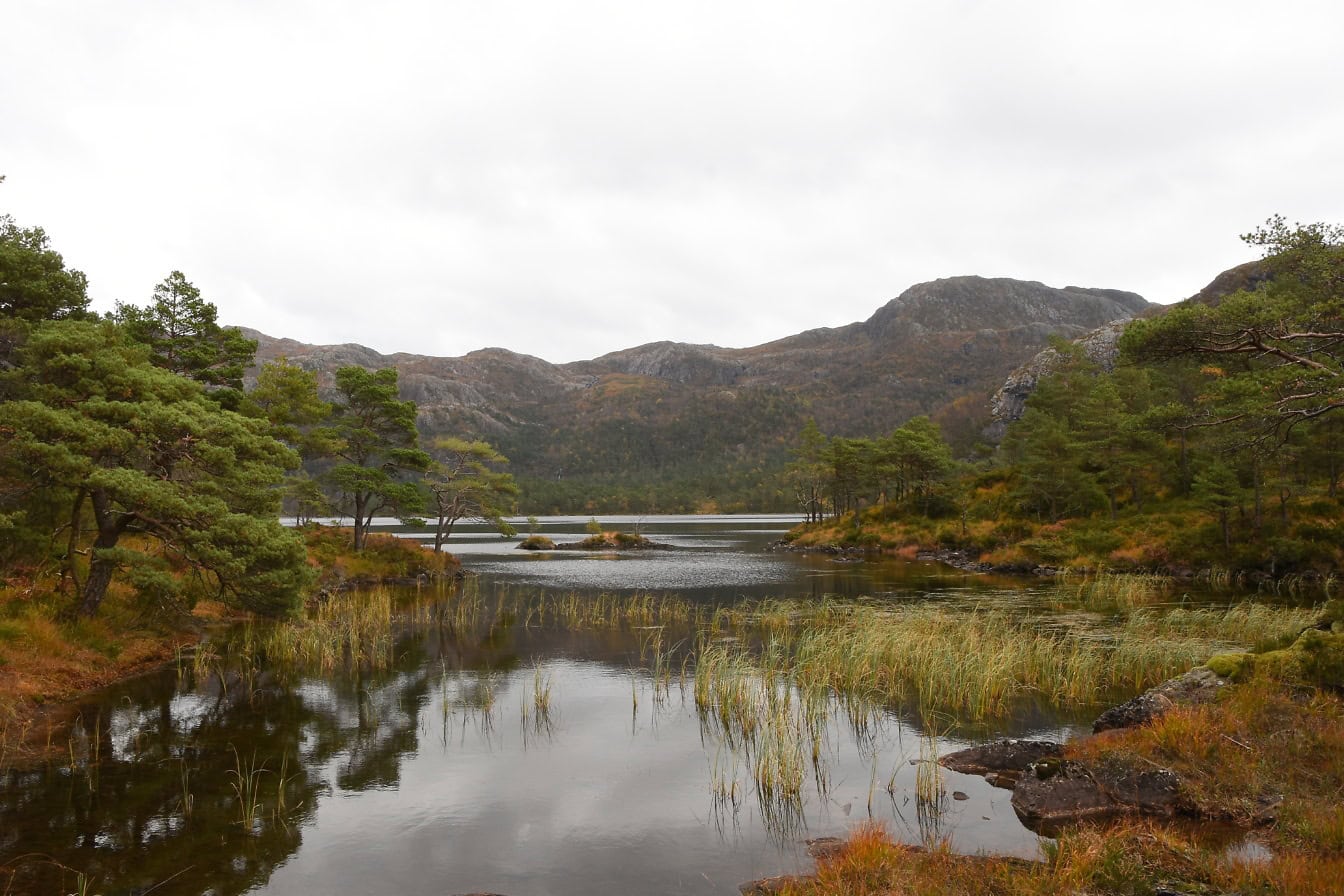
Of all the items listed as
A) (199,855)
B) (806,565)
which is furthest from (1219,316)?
(806,565)

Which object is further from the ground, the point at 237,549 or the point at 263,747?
the point at 237,549

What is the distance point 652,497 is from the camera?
197000 mm

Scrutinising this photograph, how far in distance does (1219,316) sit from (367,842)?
1875 cm

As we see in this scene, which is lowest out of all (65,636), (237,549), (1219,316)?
(65,636)

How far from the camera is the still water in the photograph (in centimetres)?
981

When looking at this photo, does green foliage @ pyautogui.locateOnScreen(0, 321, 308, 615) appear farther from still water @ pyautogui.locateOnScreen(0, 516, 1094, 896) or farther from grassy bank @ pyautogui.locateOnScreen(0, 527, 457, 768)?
still water @ pyautogui.locateOnScreen(0, 516, 1094, 896)

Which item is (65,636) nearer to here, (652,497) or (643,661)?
(643,661)

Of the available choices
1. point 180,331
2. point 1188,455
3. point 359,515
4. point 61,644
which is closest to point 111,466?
point 61,644

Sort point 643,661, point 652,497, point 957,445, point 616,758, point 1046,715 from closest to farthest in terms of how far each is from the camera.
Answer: point 616,758 → point 1046,715 → point 643,661 → point 957,445 → point 652,497

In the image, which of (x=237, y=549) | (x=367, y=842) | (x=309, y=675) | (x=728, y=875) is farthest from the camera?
(x=309, y=675)

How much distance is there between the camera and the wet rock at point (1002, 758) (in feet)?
42.2

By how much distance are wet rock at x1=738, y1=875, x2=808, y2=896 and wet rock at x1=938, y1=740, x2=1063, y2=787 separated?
5480 mm

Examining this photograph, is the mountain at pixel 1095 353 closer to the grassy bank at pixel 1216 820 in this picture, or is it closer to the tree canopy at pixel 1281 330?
the tree canopy at pixel 1281 330

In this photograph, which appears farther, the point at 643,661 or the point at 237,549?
the point at 643,661
